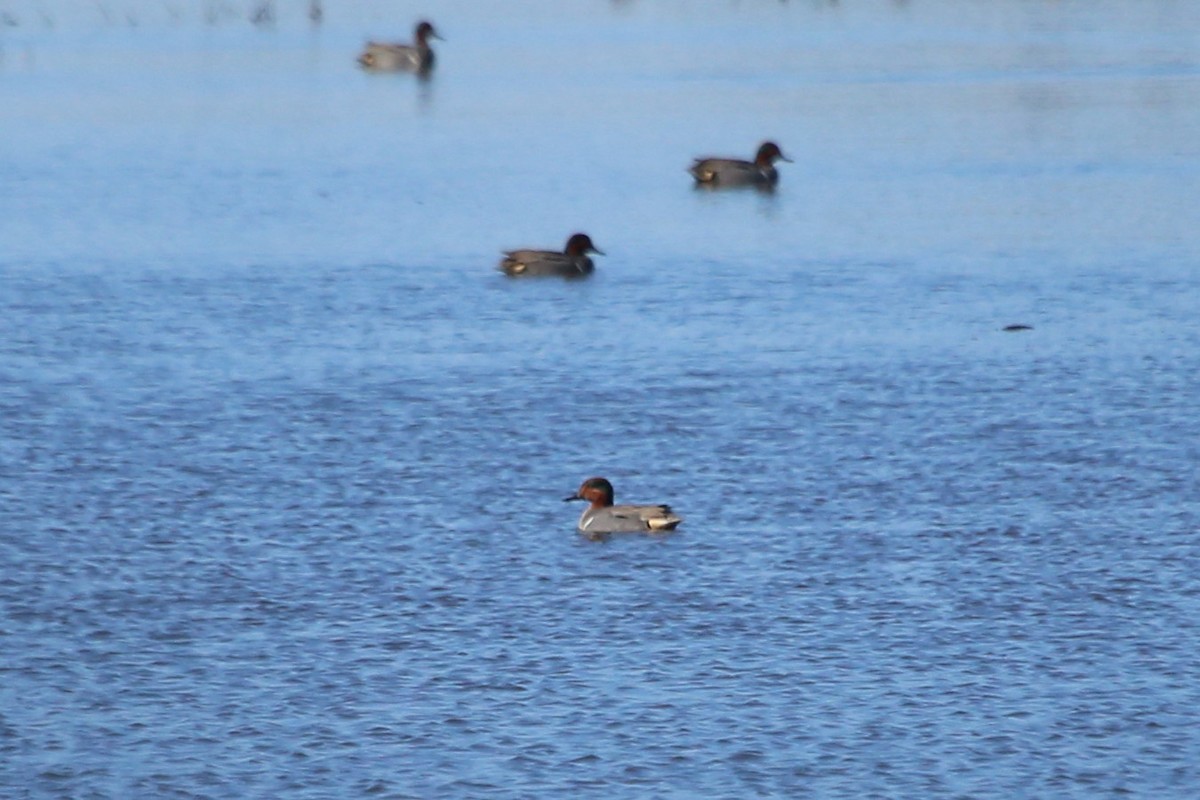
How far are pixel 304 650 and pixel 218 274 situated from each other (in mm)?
15419

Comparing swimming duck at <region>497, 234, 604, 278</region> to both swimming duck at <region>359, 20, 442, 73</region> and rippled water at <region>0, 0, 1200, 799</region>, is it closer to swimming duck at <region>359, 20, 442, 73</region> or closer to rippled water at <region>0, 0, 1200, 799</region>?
rippled water at <region>0, 0, 1200, 799</region>

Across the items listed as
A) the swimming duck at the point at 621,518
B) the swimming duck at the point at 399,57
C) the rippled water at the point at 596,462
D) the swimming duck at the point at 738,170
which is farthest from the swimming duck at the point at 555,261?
the swimming duck at the point at 399,57

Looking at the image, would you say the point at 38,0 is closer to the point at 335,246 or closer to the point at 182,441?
the point at 335,246

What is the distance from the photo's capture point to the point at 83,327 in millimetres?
26141

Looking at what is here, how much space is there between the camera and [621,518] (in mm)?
17750

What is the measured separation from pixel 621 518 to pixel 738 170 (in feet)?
65.2

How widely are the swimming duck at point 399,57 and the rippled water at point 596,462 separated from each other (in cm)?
927

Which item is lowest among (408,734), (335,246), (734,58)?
(408,734)

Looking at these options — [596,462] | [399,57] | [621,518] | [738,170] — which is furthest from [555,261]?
[399,57]

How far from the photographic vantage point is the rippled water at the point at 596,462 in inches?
533

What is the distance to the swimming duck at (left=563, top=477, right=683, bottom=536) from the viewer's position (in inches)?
697

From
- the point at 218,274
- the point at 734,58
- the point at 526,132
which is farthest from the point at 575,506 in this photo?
the point at 734,58

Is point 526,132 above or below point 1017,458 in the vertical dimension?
above

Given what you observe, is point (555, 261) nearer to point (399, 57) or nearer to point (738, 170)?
point (738, 170)
